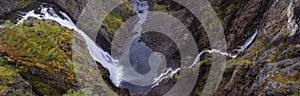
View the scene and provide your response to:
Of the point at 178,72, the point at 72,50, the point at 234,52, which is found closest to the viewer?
the point at 72,50

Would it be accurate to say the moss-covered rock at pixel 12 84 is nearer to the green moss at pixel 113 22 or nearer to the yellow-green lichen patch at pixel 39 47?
the yellow-green lichen patch at pixel 39 47

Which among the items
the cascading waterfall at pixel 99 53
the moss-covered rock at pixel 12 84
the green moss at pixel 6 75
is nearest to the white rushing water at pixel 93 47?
the cascading waterfall at pixel 99 53

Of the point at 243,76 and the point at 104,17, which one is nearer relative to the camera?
the point at 243,76

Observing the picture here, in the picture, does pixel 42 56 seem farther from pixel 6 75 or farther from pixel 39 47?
pixel 6 75

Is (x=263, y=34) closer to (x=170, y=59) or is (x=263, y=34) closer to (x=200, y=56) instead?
(x=200, y=56)

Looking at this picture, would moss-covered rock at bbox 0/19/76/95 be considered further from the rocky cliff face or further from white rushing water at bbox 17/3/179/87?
white rushing water at bbox 17/3/179/87

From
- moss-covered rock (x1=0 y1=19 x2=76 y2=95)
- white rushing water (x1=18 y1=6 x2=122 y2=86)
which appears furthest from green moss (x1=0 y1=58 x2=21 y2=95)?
white rushing water (x1=18 y1=6 x2=122 y2=86)

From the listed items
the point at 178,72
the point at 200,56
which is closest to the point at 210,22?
the point at 200,56
